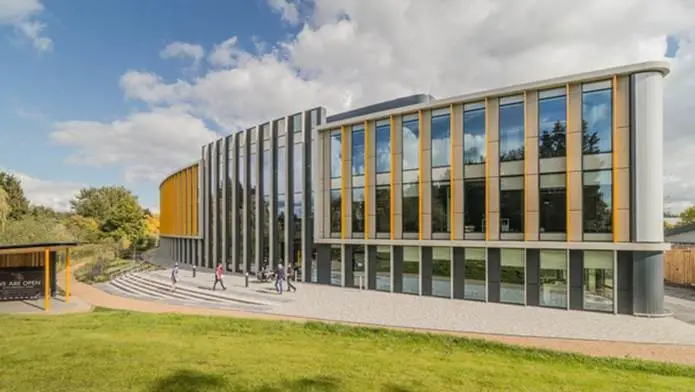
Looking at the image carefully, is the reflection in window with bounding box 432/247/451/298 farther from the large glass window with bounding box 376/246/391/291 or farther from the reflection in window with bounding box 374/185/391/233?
the reflection in window with bounding box 374/185/391/233

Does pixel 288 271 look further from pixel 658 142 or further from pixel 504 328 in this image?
pixel 658 142

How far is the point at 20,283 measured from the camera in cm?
2395

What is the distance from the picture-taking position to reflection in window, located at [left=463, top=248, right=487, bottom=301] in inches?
884

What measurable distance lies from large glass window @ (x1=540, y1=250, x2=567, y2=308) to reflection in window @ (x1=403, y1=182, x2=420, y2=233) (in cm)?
687

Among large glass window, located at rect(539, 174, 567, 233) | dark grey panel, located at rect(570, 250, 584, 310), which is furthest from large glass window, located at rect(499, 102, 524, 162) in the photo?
dark grey panel, located at rect(570, 250, 584, 310)

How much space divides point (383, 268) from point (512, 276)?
7.72m

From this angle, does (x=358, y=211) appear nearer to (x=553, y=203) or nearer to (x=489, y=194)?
(x=489, y=194)

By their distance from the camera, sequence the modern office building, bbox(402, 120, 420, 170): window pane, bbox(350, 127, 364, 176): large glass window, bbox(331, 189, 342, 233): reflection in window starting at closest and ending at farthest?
the modern office building → bbox(402, 120, 420, 170): window pane → bbox(350, 127, 364, 176): large glass window → bbox(331, 189, 342, 233): reflection in window

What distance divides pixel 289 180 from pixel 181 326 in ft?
62.5

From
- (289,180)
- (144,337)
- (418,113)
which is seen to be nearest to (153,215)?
(289,180)

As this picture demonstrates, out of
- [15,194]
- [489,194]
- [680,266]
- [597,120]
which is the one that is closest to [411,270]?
[489,194]

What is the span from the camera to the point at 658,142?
18641 millimetres

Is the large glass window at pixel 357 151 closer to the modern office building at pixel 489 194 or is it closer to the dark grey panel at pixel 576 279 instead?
the modern office building at pixel 489 194

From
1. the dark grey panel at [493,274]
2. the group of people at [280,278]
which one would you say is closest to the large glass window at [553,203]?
the dark grey panel at [493,274]
